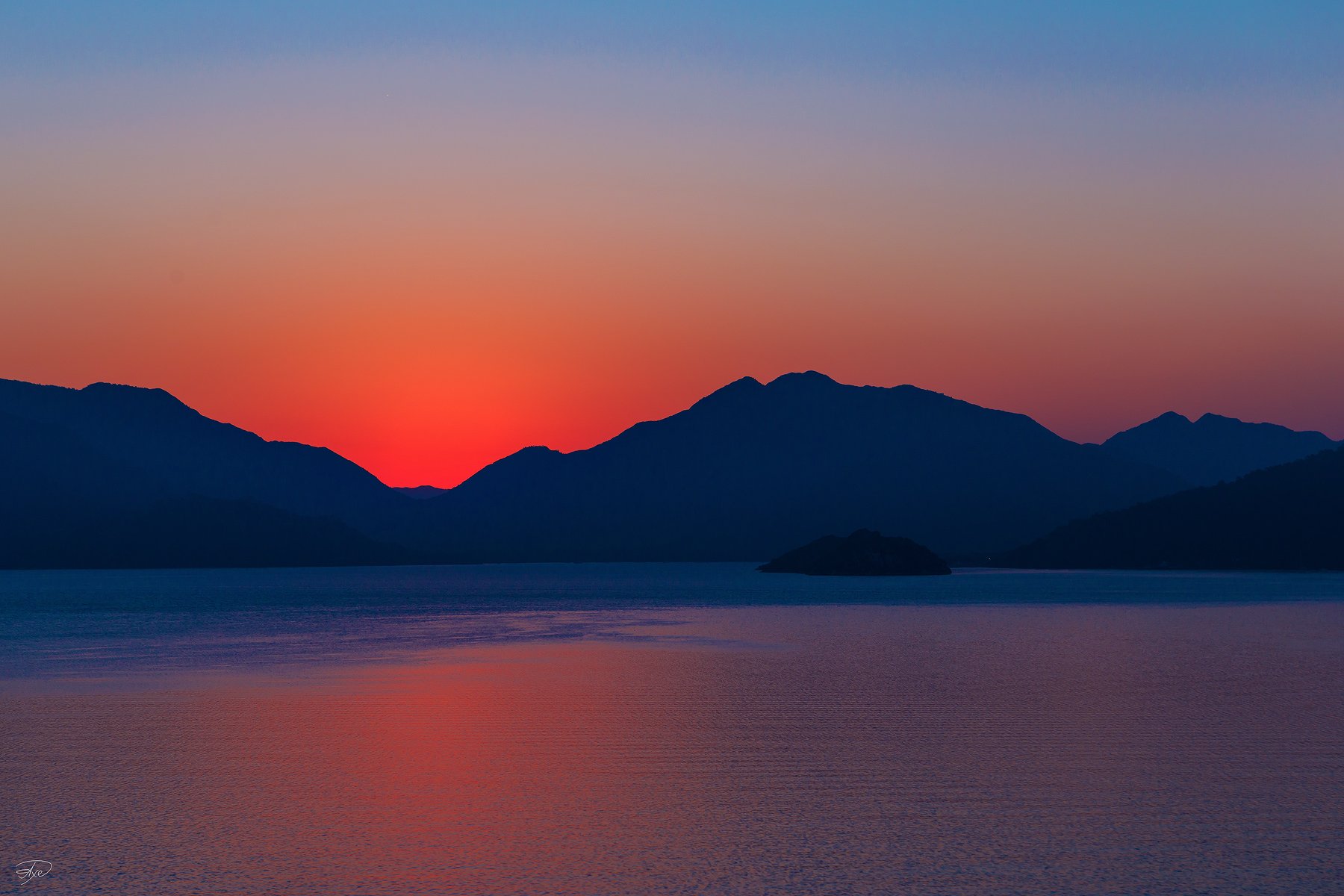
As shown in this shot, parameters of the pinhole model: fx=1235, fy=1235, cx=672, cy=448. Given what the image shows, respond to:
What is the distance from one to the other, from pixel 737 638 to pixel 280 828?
5511 centimetres

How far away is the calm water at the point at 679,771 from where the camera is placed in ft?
58.5

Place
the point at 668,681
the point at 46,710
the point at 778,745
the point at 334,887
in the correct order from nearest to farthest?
the point at 334,887
the point at 778,745
the point at 46,710
the point at 668,681

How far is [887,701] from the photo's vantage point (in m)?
38.2

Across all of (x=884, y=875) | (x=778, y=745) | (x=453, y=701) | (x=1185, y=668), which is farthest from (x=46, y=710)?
(x=1185, y=668)

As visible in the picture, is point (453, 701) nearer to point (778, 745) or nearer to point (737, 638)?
point (778, 745)

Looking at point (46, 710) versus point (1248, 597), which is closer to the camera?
point (46, 710)

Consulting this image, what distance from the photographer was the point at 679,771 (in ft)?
84.3
